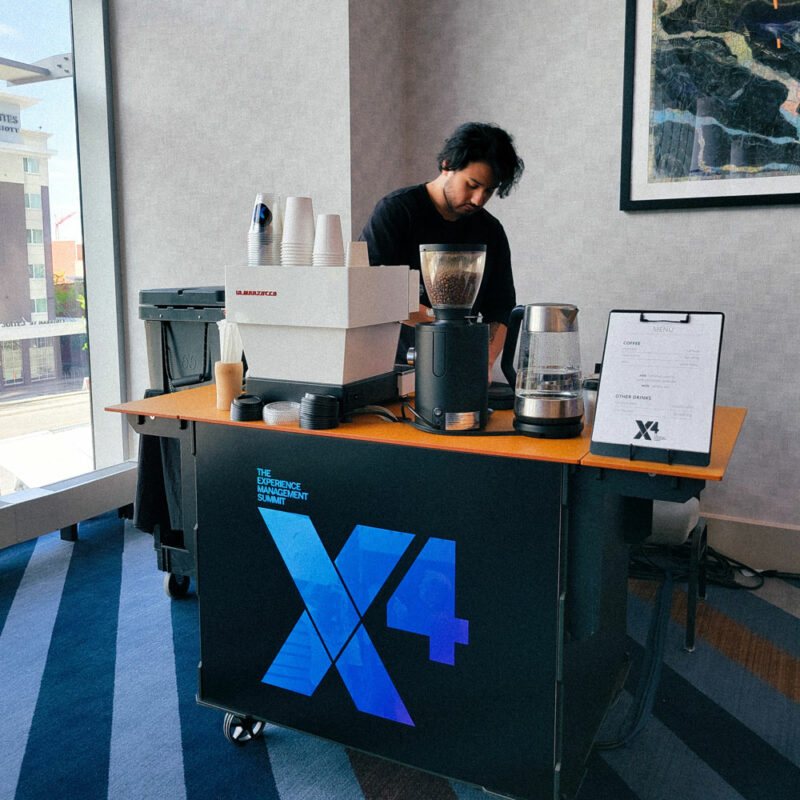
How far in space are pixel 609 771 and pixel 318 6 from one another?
9.58 feet

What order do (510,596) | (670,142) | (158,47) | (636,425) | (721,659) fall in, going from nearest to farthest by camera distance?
(636,425) → (510,596) → (721,659) → (670,142) → (158,47)

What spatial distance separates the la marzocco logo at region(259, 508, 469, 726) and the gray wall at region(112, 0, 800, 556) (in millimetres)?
1756

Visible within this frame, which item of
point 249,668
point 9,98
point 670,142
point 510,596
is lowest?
point 249,668

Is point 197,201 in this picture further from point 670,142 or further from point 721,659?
point 721,659

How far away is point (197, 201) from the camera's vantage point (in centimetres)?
345

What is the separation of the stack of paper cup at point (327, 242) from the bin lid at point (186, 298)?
108 centimetres

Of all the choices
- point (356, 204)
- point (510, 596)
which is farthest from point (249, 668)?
point (356, 204)

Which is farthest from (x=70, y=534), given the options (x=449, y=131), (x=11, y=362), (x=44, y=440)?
(x=449, y=131)

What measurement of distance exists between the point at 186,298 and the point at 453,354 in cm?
152

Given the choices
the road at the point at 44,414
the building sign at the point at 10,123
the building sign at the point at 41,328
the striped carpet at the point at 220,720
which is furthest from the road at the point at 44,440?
the building sign at the point at 10,123

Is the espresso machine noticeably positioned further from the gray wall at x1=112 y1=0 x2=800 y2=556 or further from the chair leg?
the chair leg

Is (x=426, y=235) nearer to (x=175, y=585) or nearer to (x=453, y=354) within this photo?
(x=453, y=354)

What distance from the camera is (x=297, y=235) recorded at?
1.63m

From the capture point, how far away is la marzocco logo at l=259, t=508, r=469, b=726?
1.55m
